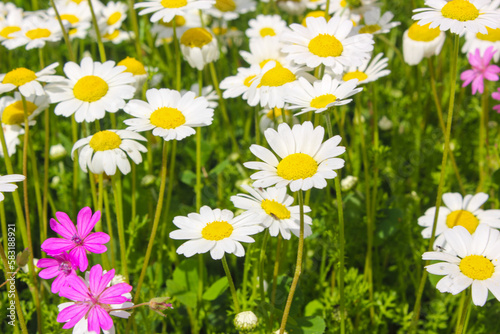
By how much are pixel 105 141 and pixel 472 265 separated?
82cm

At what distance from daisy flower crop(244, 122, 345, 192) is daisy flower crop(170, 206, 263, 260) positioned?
0.39ft

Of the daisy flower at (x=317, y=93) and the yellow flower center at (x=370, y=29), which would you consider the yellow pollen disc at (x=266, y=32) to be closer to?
the yellow flower center at (x=370, y=29)

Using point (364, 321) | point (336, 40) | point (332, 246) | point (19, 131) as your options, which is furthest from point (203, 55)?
point (364, 321)

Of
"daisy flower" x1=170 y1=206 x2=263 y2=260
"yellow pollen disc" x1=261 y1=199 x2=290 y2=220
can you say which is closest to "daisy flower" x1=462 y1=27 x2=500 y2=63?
"yellow pollen disc" x1=261 y1=199 x2=290 y2=220

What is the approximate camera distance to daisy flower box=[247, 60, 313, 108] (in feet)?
4.08

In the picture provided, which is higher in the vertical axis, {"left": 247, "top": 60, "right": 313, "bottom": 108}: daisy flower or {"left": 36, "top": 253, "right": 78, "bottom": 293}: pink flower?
{"left": 247, "top": 60, "right": 313, "bottom": 108}: daisy flower

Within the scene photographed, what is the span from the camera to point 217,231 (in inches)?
41.8

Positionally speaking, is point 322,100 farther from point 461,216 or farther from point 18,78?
point 18,78

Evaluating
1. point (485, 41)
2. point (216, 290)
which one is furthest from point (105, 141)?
point (485, 41)

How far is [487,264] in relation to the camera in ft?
3.18

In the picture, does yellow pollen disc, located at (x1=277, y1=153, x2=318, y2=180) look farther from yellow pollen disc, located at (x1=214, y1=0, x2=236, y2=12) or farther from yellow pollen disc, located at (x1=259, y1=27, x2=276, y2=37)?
yellow pollen disc, located at (x1=214, y1=0, x2=236, y2=12)

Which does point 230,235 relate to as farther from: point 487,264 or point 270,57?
point 270,57

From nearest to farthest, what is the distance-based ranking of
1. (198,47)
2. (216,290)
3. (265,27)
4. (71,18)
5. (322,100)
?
(322,100), (216,290), (198,47), (71,18), (265,27)

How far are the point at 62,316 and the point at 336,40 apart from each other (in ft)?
2.92
